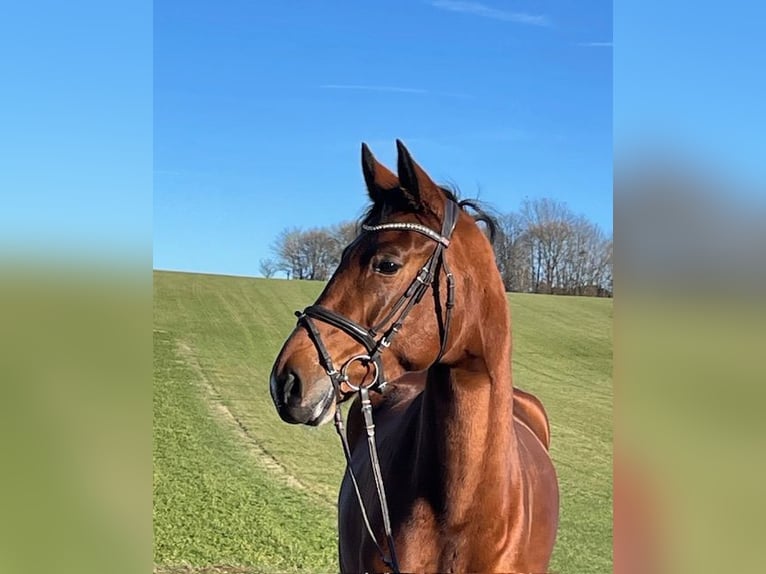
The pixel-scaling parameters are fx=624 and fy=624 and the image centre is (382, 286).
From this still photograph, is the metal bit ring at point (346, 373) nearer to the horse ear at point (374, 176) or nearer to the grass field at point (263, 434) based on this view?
the horse ear at point (374, 176)

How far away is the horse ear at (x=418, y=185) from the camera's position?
1726 mm

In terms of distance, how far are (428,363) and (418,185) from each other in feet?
1.64

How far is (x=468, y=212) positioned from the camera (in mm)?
1963

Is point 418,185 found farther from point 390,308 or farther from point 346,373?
point 346,373

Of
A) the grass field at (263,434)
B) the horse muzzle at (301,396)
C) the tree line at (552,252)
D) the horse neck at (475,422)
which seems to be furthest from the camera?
the grass field at (263,434)

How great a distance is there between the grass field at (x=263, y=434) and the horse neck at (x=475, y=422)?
106 centimetres

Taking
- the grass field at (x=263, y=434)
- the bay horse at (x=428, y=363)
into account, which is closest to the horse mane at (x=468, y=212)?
the bay horse at (x=428, y=363)

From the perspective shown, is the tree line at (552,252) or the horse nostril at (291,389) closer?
the horse nostril at (291,389)

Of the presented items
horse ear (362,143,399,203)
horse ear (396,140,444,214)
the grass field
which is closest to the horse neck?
horse ear (396,140,444,214)

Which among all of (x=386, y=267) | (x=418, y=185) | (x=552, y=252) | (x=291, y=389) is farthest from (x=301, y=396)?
(x=552, y=252)

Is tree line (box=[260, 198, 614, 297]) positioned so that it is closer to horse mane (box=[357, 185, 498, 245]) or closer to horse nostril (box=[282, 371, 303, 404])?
horse mane (box=[357, 185, 498, 245])
